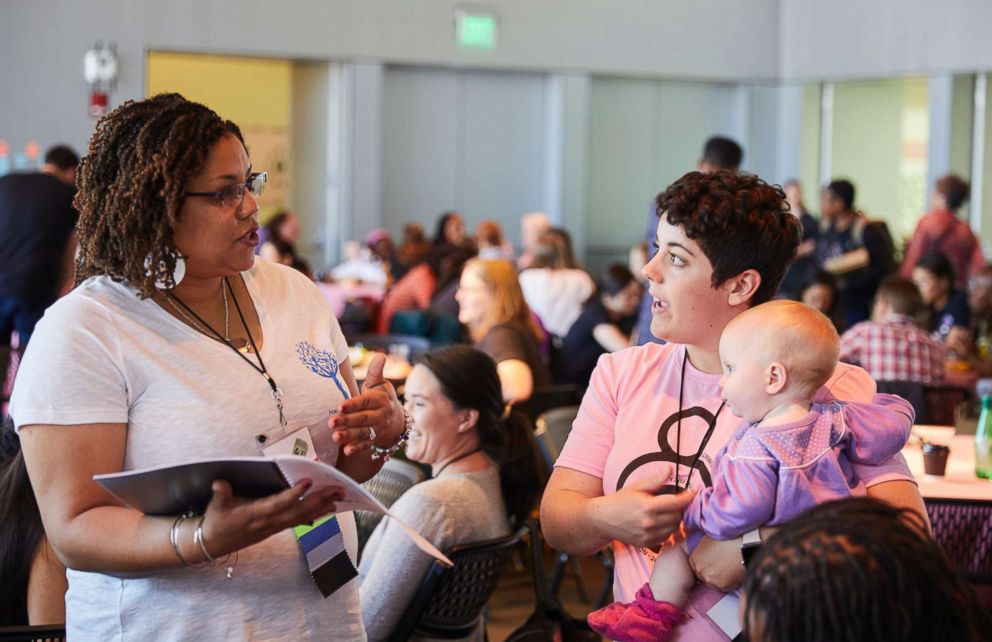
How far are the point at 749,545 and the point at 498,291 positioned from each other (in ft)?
12.3

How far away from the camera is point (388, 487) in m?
3.80

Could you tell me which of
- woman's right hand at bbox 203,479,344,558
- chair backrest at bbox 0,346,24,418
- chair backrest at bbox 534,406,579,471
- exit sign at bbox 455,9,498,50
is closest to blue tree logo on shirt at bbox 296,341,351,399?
woman's right hand at bbox 203,479,344,558

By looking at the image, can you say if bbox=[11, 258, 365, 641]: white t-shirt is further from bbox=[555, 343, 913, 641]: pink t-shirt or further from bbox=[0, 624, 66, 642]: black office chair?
bbox=[555, 343, 913, 641]: pink t-shirt

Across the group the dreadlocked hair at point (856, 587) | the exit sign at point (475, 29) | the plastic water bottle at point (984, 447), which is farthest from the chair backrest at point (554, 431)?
the exit sign at point (475, 29)

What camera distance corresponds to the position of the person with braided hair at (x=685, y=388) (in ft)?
6.85

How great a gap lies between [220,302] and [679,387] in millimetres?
805

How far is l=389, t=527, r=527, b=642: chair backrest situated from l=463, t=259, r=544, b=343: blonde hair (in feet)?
7.91

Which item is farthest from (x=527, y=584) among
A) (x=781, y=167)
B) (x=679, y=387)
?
(x=781, y=167)

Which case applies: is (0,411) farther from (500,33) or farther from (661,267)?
(500,33)

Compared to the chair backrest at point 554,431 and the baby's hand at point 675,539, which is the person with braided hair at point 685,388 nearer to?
the baby's hand at point 675,539

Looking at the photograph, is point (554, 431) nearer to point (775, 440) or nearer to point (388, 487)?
point (388, 487)

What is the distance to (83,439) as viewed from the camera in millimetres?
1886

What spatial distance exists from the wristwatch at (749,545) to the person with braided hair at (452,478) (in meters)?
1.32

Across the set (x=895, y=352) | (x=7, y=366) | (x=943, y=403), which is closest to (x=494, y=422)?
(x=943, y=403)
